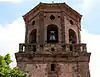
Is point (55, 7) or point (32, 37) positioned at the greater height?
point (55, 7)

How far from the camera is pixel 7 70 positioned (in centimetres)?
1631

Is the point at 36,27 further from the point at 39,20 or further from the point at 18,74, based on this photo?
the point at 18,74

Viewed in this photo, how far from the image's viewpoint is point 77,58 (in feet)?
79.2

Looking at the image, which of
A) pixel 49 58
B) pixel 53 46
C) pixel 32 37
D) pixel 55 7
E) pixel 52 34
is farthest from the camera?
pixel 55 7

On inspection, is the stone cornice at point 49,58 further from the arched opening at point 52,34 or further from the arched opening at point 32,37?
the arched opening at point 32,37

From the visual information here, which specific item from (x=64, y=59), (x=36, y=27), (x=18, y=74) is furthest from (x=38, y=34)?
(x=18, y=74)

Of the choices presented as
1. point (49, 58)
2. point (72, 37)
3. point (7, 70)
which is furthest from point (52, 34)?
point (7, 70)

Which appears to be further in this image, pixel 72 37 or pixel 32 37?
pixel 32 37

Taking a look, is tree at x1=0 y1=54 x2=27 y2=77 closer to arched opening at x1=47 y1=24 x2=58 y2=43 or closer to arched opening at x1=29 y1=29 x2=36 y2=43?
arched opening at x1=47 y1=24 x2=58 y2=43

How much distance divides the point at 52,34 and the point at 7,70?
9.90 meters

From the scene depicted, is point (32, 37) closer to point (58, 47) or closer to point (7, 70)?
point (58, 47)

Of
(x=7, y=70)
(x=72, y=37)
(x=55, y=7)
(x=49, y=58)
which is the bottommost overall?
(x=7, y=70)

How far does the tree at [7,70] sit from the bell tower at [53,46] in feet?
22.1

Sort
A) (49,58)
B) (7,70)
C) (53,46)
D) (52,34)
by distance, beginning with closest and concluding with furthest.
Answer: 1. (7,70)
2. (49,58)
3. (53,46)
4. (52,34)
